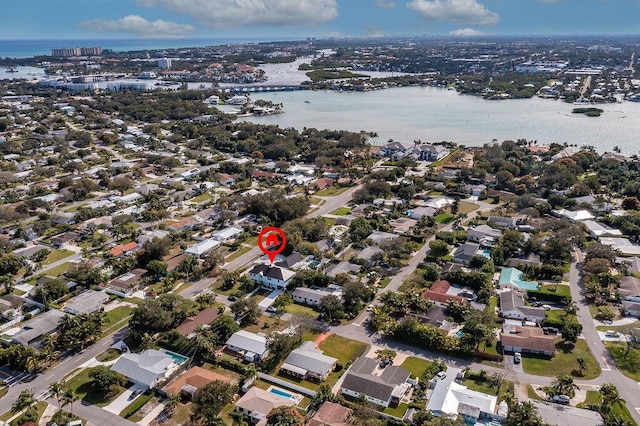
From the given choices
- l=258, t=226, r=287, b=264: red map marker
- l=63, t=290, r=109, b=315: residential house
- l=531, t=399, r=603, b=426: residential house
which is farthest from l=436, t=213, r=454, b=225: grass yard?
l=63, t=290, r=109, b=315: residential house

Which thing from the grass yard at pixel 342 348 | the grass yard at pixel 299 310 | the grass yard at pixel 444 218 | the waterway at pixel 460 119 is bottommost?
the grass yard at pixel 342 348

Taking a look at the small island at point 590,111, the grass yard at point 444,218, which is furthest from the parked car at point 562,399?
the small island at point 590,111

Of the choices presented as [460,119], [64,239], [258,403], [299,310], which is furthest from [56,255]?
[460,119]

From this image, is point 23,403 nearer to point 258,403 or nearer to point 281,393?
point 258,403

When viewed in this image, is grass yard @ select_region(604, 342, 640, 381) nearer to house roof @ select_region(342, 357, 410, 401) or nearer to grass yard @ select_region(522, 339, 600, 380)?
grass yard @ select_region(522, 339, 600, 380)

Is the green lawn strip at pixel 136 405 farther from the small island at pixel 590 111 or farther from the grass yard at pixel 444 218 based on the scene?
the small island at pixel 590 111
